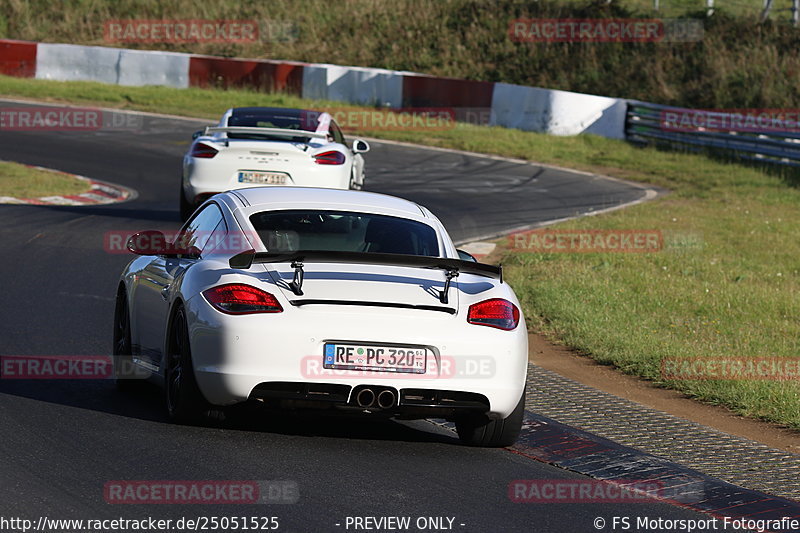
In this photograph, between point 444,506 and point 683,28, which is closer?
point 444,506

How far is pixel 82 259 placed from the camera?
1377 centimetres

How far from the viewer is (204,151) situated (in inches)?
609

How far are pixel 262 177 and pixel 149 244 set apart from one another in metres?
7.21

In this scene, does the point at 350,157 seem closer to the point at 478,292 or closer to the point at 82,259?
the point at 82,259

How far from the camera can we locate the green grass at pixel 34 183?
64.2ft

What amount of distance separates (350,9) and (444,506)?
4064cm

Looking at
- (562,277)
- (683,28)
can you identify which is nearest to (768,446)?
(562,277)

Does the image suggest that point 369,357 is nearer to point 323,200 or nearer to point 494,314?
point 494,314

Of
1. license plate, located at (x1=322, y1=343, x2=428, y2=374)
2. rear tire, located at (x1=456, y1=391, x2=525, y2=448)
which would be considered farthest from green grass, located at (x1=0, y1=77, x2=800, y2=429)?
license plate, located at (x1=322, y1=343, x2=428, y2=374)

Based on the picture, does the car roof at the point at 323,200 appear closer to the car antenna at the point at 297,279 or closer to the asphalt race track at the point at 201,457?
the car antenna at the point at 297,279

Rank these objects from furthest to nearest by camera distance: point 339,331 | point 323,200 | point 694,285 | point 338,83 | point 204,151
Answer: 1. point 338,83
2. point 204,151
3. point 694,285
4. point 323,200
5. point 339,331

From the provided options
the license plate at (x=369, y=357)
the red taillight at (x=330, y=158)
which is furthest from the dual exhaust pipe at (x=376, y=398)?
the red taillight at (x=330, y=158)

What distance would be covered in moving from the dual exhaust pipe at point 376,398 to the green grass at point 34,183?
1367 cm

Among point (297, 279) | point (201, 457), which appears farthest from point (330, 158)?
point (201, 457)
